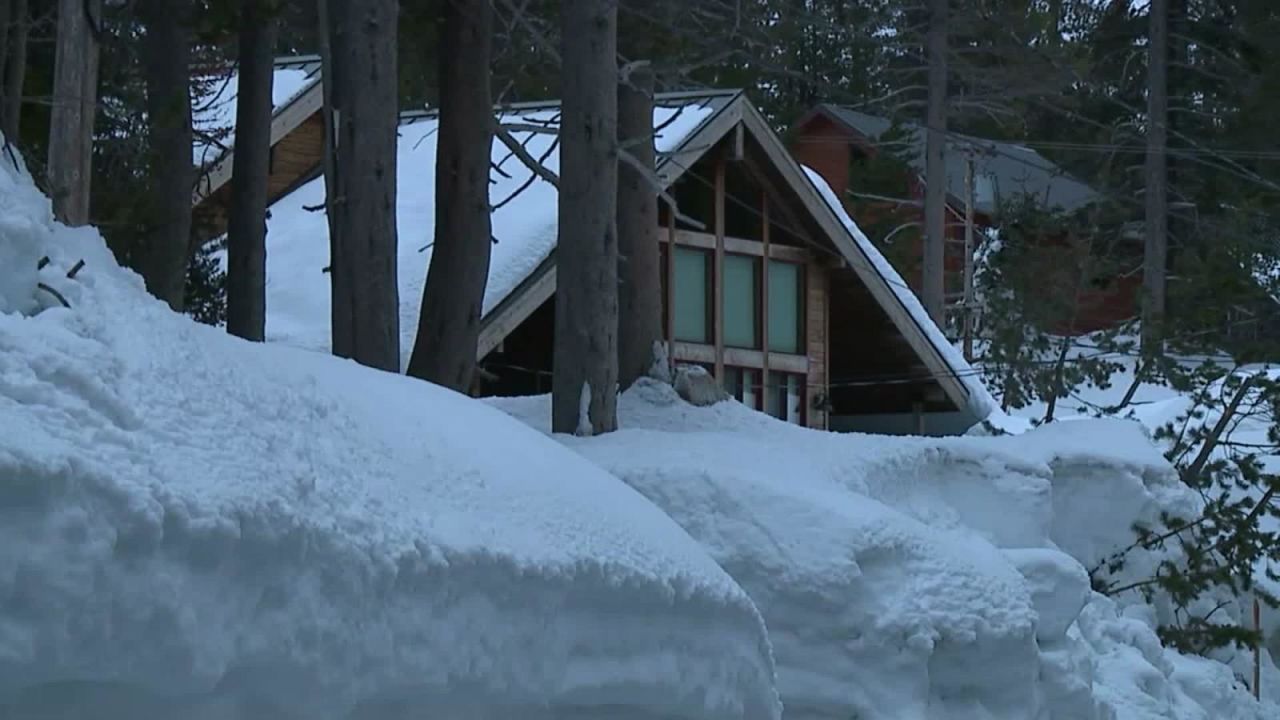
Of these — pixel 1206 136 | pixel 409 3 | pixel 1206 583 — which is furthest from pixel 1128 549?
pixel 1206 136

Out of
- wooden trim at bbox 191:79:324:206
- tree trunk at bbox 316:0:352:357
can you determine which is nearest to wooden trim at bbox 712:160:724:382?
wooden trim at bbox 191:79:324:206

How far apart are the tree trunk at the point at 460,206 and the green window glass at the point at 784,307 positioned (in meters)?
11.5

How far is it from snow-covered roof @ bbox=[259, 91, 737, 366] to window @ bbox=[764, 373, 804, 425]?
12.8ft

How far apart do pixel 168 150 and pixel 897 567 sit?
5783 millimetres

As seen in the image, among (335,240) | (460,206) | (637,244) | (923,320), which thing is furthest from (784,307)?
(335,240)

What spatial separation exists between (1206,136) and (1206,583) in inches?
941

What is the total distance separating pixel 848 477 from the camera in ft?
37.3

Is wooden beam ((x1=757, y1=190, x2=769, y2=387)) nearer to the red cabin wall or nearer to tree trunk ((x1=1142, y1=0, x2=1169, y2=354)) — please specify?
tree trunk ((x1=1142, y1=0, x2=1169, y2=354))

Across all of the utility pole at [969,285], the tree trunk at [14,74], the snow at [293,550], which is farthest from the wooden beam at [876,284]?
the snow at [293,550]

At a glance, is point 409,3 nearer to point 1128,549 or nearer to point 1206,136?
point 1128,549

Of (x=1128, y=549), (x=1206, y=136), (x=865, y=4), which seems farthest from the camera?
(x=1206, y=136)

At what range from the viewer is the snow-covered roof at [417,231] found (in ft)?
60.0

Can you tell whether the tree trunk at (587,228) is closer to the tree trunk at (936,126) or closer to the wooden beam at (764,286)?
the wooden beam at (764,286)

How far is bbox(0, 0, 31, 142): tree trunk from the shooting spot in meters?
8.16
